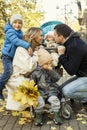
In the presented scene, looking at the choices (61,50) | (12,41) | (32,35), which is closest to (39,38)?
(32,35)

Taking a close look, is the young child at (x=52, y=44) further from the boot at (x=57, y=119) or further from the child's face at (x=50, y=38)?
the boot at (x=57, y=119)

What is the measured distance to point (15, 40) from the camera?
597cm

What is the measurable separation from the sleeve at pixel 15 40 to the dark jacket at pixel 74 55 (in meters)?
0.63

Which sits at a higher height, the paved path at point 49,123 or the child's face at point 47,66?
the child's face at point 47,66

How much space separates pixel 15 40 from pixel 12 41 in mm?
95

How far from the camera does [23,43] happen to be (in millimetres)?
5797

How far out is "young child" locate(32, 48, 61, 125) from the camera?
5500 mm

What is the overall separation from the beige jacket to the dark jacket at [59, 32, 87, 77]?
491 millimetres

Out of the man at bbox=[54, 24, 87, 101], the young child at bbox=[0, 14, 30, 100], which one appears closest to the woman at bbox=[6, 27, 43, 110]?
the young child at bbox=[0, 14, 30, 100]

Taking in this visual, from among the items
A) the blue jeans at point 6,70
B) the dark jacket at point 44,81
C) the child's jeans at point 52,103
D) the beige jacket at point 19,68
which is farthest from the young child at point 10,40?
the child's jeans at point 52,103

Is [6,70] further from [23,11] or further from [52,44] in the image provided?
[23,11]

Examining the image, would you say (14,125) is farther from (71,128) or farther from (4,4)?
(4,4)

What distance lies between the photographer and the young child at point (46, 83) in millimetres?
5500

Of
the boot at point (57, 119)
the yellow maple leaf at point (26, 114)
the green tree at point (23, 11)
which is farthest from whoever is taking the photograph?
the green tree at point (23, 11)
